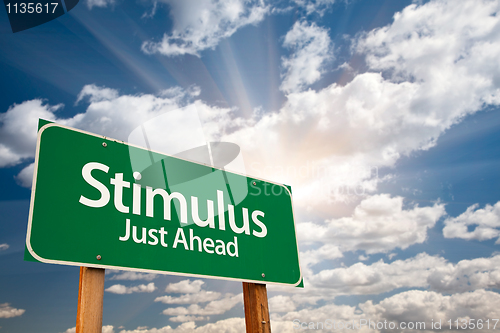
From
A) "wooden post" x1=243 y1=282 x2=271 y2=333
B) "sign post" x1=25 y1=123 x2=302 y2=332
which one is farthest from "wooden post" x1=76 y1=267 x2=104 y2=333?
"wooden post" x1=243 y1=282 x2=271 y2=333

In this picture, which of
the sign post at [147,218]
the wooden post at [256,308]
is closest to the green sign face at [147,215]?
the sign post at [147,218]

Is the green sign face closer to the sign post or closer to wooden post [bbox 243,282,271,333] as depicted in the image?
the sign post

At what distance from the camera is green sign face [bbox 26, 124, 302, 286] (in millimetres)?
2445

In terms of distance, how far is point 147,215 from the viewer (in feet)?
9.33

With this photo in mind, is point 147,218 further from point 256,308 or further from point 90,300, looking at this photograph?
point 256,308

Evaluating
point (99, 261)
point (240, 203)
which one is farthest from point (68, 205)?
point (240, 203)

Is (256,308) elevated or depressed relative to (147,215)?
depressed

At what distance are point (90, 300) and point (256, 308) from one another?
1556mm

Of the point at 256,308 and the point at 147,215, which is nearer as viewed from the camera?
the point at 147,215

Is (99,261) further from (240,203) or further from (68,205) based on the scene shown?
(240,203)

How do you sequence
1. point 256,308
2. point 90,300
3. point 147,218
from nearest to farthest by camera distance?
point 90,300 < point 147,218 < point 256,308

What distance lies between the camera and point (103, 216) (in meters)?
2.62

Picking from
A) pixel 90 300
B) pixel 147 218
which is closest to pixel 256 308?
pixel 147 218

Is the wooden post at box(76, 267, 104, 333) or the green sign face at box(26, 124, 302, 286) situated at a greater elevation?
the green sign face at box(26, 124, 302, 286)
